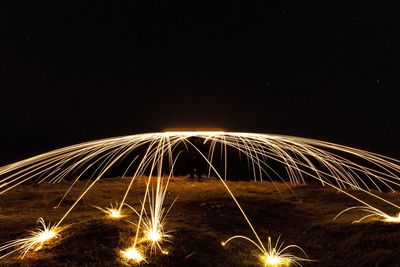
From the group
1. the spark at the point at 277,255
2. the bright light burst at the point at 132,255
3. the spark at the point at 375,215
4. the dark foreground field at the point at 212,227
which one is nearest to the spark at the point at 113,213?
the dark foreground field at the point at 212,227

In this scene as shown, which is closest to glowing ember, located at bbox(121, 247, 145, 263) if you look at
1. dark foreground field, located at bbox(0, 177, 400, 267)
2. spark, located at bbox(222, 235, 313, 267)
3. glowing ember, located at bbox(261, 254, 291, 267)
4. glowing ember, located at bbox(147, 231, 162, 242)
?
dark foreground field, located at bbox(0, 177, 400, 267)

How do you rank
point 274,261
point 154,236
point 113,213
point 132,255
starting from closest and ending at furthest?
point 132,255 → point 274,261 → point 154,236 → point 113,213

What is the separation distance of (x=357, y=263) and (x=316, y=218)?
2470 millimetres

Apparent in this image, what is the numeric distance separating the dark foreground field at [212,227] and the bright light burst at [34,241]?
0.58 ft

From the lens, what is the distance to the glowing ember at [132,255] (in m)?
5.79

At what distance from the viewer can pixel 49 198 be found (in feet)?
33.6

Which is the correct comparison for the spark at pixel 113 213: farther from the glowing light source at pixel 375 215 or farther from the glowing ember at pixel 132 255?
the glowing light source at pixel 375 215

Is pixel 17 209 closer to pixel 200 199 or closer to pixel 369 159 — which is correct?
pixel 200 199

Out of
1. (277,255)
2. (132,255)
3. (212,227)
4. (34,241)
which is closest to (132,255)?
(132,255)

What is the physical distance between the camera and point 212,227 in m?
7.50

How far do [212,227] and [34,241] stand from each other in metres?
2.83

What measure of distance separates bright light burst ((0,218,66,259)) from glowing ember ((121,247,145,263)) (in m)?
1.16

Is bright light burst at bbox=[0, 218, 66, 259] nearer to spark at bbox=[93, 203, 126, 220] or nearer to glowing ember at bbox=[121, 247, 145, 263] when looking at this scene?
spark at bbox=[93, 203, 126, 220]

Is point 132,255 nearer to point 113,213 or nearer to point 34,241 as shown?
point 34,241
